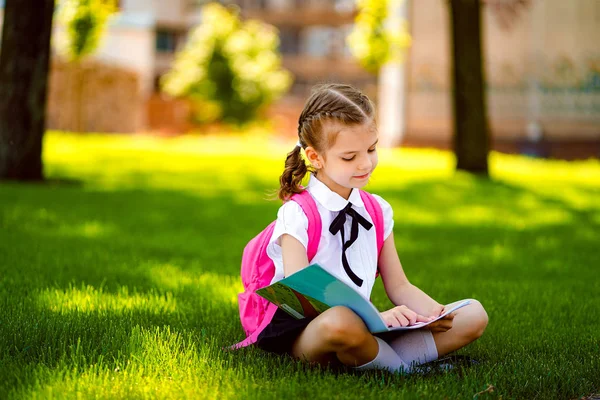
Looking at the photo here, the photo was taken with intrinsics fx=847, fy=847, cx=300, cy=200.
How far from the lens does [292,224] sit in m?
3.32

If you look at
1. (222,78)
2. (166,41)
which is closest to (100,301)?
(222,78)

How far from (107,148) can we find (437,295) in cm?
1180

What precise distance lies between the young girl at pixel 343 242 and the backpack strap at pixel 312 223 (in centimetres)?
2

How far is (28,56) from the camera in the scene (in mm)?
9602

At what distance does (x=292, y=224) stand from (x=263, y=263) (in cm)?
29

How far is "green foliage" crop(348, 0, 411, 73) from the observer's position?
21469 millimetres

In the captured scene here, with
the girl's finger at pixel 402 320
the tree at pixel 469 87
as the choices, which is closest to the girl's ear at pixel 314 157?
the girl's finger at pixel 402 320

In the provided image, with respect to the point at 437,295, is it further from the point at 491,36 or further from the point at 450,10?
the point at 491,36

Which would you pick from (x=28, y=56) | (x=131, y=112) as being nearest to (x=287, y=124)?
(x=131, y=112)

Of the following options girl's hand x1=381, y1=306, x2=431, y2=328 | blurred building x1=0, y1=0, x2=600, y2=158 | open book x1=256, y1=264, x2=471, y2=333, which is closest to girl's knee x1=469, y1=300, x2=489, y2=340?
open book x1=256, y1=264, x2=471, y2=333

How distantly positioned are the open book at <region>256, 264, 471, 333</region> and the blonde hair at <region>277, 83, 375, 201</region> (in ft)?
1.61

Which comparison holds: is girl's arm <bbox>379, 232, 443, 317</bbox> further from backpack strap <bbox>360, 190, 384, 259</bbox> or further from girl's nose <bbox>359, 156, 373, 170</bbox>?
girl's nose <bbox>359, 156, 373, 170</bbox>

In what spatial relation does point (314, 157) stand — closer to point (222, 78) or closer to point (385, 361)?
point (385, 361)

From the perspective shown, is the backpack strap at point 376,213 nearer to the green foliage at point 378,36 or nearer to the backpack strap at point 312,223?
the backpack strap at point 312,223
